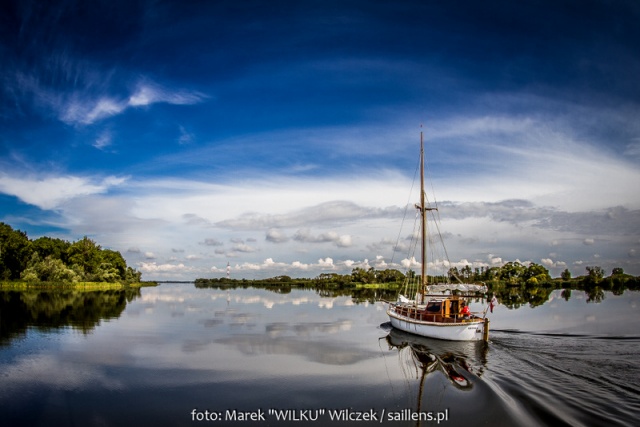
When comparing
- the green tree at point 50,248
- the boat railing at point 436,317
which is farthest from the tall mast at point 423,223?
the green tree at point 50,248

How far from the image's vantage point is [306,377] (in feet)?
69.5

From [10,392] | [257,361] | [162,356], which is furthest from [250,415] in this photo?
[162,356]

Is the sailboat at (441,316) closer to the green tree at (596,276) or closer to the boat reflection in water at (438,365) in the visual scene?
the boat reflection in water at (438,365)

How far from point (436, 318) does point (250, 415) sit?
76.6 feet

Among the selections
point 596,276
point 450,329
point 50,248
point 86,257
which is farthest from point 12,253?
point 596,276

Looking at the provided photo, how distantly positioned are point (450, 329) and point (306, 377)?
16.8 metres

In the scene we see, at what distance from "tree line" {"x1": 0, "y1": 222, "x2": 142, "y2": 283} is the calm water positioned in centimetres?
7888

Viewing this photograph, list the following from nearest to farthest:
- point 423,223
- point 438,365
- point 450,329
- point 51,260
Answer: point 438,365
point 450,329
point 423,223
point 51,260

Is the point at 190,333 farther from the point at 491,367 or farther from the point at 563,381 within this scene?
the point at 563,381

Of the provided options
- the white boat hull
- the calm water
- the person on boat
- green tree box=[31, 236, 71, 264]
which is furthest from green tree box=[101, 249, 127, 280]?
the person on boat

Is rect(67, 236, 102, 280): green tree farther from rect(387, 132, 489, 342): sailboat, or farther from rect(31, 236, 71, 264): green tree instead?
rect(387, 132, 489, 342): sailboat

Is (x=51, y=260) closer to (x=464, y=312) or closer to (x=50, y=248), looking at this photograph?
(x=50, y=248)

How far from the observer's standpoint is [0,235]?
107375 millimetres

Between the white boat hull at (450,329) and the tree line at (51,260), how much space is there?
10262cm
